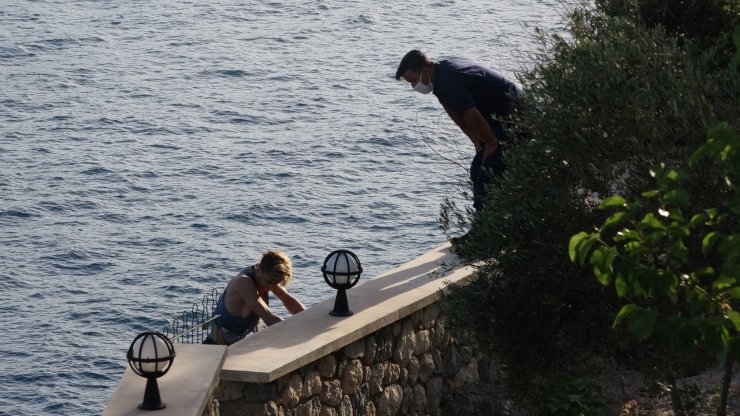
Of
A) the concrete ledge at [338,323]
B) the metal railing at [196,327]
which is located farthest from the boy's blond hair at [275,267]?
the metal railing at [196,327]

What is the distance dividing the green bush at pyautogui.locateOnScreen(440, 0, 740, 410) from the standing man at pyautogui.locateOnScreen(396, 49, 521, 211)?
1.67 metres

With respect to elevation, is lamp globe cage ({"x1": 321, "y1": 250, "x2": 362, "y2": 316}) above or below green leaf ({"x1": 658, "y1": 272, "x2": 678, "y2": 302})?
below

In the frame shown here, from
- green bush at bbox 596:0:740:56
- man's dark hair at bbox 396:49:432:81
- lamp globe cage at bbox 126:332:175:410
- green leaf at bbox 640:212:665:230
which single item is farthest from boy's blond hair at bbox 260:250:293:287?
green leaf at bbox 640:212:665:230

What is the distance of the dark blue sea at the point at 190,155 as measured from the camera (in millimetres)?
24688

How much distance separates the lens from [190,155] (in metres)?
34.4

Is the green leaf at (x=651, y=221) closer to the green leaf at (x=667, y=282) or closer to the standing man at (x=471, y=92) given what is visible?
the green leaf at (x=667, y=282)

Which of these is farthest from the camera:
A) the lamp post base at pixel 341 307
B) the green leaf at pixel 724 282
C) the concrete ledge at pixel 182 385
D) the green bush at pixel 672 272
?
the lamp post base at pixel 341 307

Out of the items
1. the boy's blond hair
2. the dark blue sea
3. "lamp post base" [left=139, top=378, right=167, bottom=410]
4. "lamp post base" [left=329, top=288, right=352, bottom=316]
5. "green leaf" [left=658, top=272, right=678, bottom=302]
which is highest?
"green leaf" [left=658, top=272, right=678, bottom=302]

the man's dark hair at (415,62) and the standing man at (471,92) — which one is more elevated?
the man's dark hair at (415,62)

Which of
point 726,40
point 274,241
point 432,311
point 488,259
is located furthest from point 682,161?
point 274,241

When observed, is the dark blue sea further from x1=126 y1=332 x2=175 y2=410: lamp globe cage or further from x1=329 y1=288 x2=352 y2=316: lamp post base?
x1=126 y1=332 x2=175 y2=410: lamp globe cage

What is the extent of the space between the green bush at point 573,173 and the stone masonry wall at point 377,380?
1.49m

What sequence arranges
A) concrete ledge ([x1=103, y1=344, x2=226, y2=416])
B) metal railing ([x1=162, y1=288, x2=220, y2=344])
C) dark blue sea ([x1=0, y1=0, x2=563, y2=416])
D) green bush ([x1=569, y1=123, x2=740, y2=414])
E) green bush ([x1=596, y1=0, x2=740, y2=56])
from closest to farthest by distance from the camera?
green bush ([x1=569, y1=123, x2=740, y2=414]) < concrete ledge ([x1=103, y1=344, x2=226, y2=416]) < metal railing ([x1=162, y1=288, x2=220, y2=344]) < green bush ([x1=596, y1=0, x2=740, y2=56]) < dark blue sea ([x1=0, y1=0, x2=563, y2=416])

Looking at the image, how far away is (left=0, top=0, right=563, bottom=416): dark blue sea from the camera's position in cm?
2469
